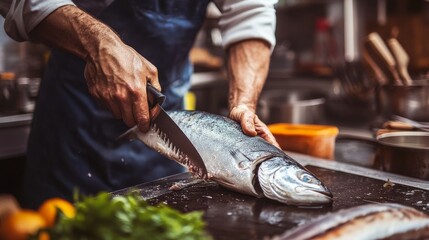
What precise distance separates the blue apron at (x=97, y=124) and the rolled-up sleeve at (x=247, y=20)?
5.5 inches

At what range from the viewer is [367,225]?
972 mm

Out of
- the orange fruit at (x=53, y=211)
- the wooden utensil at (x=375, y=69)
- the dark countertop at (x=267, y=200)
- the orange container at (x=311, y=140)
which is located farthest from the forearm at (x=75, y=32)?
the wooden utensil at (x=375, y=69)

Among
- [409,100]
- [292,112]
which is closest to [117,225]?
[409,100]

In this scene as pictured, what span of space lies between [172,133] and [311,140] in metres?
0.64

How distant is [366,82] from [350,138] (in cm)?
137

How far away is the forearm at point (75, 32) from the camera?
138 cm

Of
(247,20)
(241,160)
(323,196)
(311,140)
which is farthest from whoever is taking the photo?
(247,20)

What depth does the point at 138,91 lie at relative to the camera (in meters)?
1.31

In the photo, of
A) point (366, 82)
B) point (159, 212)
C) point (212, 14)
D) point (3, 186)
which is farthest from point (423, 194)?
point (212, 14)

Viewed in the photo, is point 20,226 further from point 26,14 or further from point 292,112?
point 292,112

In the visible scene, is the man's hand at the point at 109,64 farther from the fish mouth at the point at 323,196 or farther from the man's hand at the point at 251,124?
the fish mouth at the point at 323,196

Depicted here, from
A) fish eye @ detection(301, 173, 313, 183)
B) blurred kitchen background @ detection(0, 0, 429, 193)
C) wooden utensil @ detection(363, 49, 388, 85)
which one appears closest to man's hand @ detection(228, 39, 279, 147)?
fish eye @ detection(301, 173, 313, 183)

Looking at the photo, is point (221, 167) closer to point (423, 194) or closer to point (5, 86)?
point (423, 194)

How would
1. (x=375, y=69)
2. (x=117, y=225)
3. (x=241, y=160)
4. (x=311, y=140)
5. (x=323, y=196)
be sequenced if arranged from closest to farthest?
(x=117, y=225) → (x=323, y=196) → (x=241, y=160) → (x=311, y=140) → (x=375, y=69)
